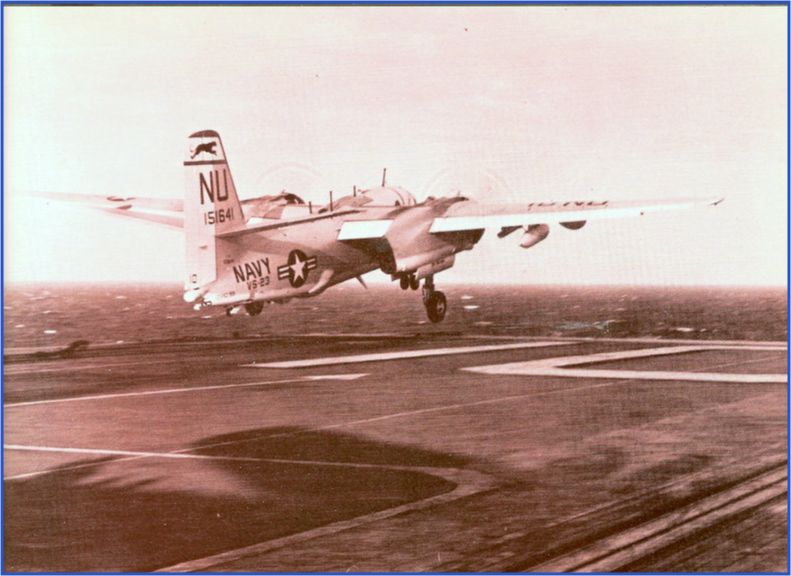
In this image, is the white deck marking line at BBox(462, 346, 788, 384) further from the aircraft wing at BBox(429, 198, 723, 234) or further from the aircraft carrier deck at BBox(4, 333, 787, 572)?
the aircraft wing at BBox(429, 198, 723, 234)

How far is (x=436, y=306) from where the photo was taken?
21.0 metres

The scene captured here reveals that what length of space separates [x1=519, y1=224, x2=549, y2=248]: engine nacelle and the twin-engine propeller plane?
21 mm

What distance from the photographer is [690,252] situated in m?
18.7

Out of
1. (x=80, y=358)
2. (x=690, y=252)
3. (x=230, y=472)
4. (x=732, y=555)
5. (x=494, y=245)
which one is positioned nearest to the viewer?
(x=732, y=555)

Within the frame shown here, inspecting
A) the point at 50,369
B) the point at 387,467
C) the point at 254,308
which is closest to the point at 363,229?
the point at 254,308

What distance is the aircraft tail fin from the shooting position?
57.1 feet

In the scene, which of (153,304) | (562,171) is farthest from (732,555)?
(153,304)

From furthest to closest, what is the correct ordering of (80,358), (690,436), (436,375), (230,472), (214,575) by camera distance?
(80,358) → (436,375) → (690,436) → (230,472) → (214,575)

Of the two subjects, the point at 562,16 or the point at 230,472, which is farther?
the point at 562,16

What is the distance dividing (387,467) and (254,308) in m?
4.95

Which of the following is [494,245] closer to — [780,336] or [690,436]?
[690,436]

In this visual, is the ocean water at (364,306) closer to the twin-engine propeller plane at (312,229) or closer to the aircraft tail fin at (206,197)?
the twin-engine propeller plane at (312,229)

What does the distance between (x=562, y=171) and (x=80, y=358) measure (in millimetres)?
13822

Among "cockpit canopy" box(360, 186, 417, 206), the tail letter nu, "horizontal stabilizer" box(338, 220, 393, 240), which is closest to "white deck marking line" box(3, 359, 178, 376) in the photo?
the tail letter nu
